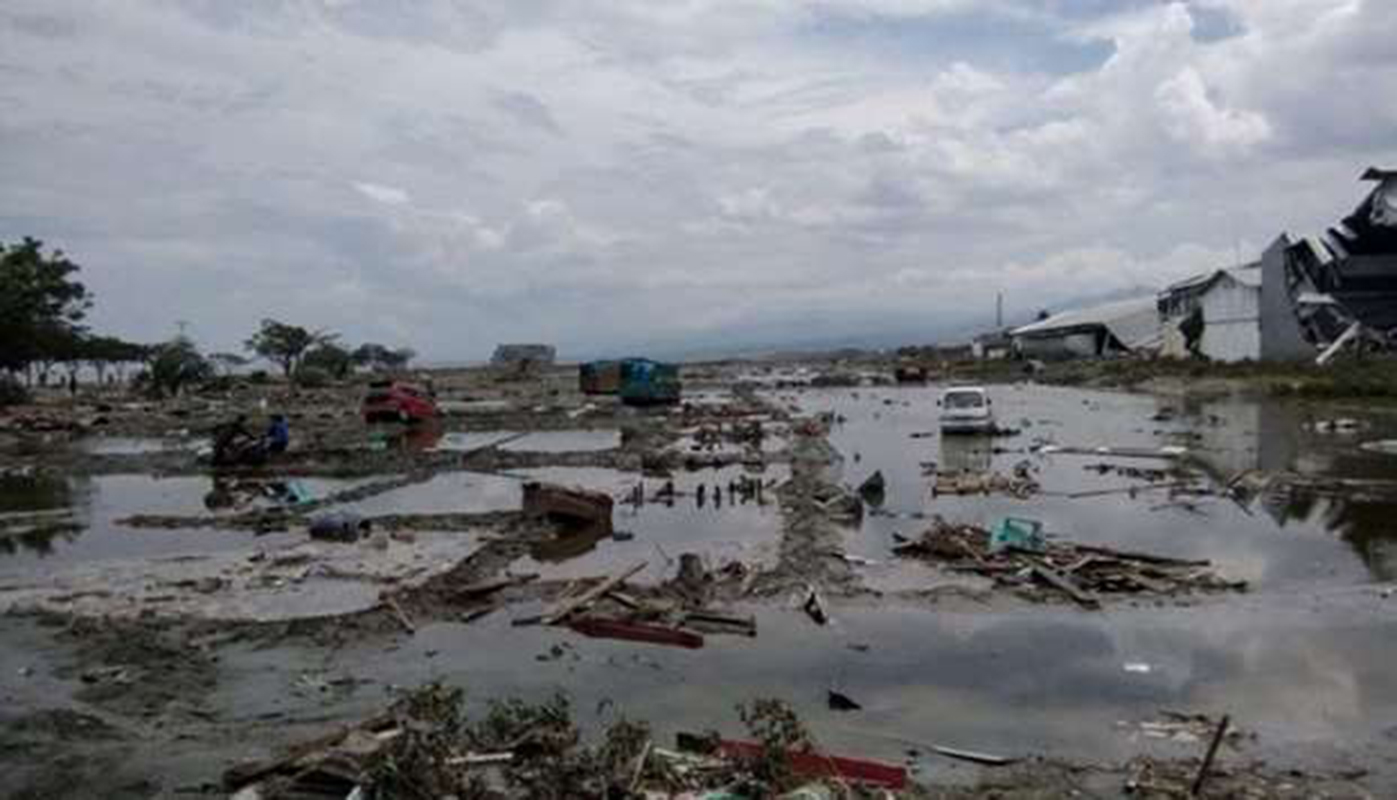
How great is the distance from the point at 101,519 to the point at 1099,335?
3381 inches

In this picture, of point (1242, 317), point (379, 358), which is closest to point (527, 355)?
point (379, 358)

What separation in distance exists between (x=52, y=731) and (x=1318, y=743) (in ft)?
40.7

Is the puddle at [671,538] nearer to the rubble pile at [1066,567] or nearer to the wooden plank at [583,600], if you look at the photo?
the wooden plank at [583,600]

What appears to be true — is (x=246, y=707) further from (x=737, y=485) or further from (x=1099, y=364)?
(x=1099, y=364)

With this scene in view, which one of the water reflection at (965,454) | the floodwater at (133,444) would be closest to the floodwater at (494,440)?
the floodwater at (133,444)

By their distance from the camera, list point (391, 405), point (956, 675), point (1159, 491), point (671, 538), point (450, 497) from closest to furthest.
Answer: point (956, 675), point (671, 538), point (1159, 491), point (450, 497), point (391, 405)

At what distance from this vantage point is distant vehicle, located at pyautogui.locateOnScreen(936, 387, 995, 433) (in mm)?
41156

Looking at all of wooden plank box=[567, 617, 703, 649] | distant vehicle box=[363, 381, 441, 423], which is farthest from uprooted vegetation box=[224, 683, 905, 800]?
distant vehicle box=[363, 381, 441, 423]

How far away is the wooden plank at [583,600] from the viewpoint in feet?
52.4

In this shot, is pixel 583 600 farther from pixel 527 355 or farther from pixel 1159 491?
pixel 527 355

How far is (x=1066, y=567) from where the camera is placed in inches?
721

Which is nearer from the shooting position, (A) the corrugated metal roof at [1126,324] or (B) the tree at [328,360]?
(A) the corrugated metal roof at [1126,324]

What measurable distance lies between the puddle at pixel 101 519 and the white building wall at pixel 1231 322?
55950mm

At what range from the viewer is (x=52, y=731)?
1148 cm
